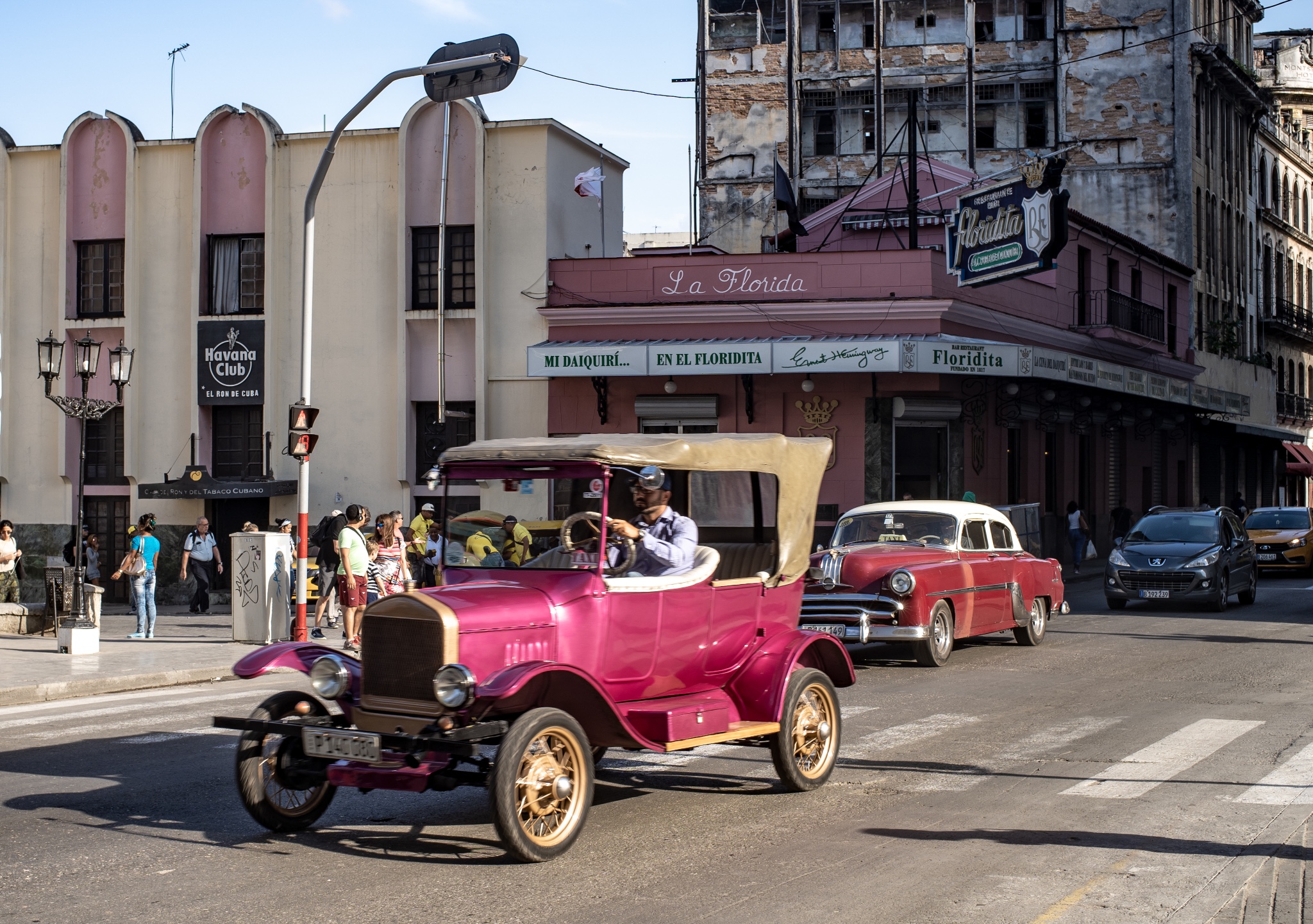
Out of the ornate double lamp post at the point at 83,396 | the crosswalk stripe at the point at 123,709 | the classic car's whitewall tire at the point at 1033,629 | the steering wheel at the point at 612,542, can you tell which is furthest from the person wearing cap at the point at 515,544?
the ornate double lamp post at the point at 83,396

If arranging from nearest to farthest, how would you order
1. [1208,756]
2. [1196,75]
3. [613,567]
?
1. [613,567]
2. [1208,756]
3. [1196,75]

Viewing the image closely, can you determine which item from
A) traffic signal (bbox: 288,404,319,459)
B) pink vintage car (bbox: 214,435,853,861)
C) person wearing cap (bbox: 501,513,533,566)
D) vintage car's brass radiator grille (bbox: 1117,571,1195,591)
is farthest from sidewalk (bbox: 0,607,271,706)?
vintage car's brass radiator grille (bbox: 1117,571,1195,591)

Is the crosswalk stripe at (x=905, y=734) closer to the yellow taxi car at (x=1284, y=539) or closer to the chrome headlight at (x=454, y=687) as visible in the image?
the chrome headlight at (x=454, y=687)

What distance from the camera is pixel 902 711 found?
11.5m

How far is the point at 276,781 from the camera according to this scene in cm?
711

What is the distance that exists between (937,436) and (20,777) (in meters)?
21.7

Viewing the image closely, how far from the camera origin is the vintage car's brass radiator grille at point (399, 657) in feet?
21.8

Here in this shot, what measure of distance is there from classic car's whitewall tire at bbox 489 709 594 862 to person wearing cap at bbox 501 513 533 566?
115 centimetres

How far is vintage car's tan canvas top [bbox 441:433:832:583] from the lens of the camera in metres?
7.59

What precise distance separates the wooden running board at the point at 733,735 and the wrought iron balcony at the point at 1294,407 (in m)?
55.7

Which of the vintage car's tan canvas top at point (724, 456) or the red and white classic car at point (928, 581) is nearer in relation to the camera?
the vintage car's tan canvas top at point (724, 456)

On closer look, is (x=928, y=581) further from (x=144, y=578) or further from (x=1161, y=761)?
(x=144, y=578)

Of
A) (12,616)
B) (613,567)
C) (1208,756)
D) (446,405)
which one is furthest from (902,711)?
(446,405)

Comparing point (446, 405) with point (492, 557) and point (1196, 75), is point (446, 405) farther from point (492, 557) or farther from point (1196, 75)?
point (1196, 75)
